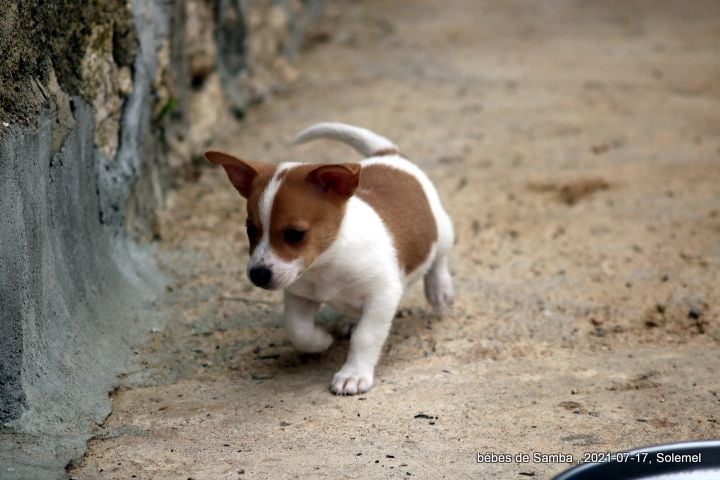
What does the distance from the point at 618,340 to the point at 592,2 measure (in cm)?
765

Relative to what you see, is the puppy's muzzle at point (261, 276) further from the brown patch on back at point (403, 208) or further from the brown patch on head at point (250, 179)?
the brown patch on back at point (403, 208)

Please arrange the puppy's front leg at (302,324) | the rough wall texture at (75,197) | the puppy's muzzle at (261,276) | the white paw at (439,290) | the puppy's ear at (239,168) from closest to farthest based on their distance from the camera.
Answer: the rough wall texture at (75,197) < the puppy's muzzle at (261,276) < the puppy's ear at (239,168) < the puppy's front leg at (302,324) < the white paw at (439,290)

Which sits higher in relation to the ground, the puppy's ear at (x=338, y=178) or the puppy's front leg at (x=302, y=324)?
the puppy's ear at (x=338, y=178)

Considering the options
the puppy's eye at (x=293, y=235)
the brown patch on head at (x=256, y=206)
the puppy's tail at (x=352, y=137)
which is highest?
the brown patch on head at (x=256, y=206)

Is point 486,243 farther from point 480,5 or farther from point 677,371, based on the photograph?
point 480,5

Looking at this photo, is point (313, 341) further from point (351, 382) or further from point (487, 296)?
point (487, 296)

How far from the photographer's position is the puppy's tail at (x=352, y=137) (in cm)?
469

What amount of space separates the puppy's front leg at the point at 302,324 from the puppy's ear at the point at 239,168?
48 cm

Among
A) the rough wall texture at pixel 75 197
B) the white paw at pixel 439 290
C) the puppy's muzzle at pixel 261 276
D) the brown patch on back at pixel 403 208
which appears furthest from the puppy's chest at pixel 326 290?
the rough wall texture at pixel 75 197

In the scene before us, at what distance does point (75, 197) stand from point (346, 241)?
3.79 ft

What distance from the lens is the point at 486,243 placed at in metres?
5.48

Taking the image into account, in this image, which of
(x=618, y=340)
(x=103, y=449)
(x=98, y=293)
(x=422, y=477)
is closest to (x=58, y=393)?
(x=103, y=449)

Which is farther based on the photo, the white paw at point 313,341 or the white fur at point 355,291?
the white paw at point 313,341

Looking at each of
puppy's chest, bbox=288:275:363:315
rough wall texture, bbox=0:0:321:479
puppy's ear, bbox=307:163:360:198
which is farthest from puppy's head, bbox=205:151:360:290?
rough wall texture, bbox=0:0:321:479
